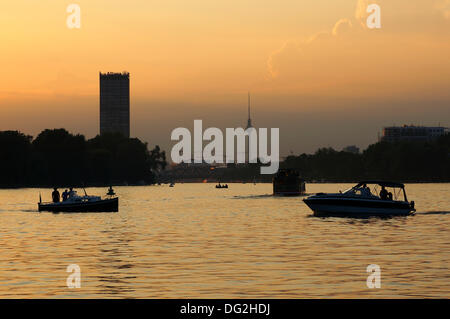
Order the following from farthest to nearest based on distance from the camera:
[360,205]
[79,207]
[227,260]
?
1. [79,207]
2. [360,205]
3. [227,260]

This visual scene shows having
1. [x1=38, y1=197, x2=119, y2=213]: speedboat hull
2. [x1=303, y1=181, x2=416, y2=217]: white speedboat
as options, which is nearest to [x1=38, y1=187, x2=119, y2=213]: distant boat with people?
[x1=38, y1=197, x2=119, y2=213]: speedboat hull

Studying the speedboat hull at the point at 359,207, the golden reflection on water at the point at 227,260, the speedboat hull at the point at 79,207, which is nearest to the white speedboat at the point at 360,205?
the speedboat hull at the point at 359,207

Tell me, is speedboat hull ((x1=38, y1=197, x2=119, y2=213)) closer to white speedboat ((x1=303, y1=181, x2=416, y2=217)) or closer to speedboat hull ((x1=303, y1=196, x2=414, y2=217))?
white speedboat ((x1=303, y1=181, x2=416, y2=217))

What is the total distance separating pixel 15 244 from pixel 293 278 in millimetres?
27477

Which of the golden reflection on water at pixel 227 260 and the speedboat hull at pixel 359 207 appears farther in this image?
the speedboat hull at pixel 359 207

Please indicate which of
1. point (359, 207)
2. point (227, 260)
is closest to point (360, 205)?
point (359, 207)

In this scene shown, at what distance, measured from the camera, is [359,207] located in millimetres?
88625

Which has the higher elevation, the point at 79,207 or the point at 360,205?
the point at 360,205

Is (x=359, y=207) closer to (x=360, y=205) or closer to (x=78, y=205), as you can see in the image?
(x=360, y=205)

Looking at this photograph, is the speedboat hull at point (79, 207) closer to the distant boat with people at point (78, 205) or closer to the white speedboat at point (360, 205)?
the distant boat with people at point (78, 205)

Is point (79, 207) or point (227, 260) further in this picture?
point (79, 207)

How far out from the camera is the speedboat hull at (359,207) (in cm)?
8862

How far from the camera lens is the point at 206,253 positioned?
4925cm

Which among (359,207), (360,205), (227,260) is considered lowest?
(227,260)
